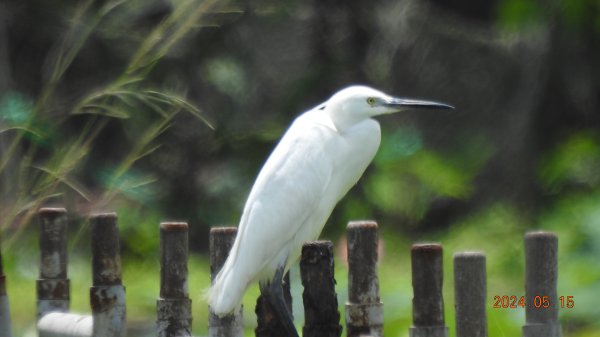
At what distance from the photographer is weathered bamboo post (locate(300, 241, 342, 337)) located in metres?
2.25

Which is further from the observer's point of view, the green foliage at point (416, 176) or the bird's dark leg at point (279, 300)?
the green foliage at point (416, 176)

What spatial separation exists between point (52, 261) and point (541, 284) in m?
1.37

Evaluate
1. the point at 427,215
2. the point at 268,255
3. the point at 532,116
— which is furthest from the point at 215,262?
the point at 532,116

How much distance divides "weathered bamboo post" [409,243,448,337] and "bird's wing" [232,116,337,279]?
74 cm

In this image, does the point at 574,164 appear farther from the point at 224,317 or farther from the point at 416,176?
the point at 224,317

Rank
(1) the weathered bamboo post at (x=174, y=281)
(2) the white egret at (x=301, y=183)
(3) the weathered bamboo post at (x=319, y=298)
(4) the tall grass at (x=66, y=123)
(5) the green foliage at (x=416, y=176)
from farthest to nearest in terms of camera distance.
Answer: (5) the green foliage at (x=416, y=176) → (4) the tall grass at (x=66, y=123) → (2) the white egret at (x=301, y=183) → (1) the weathered bamboo post at (x=174, y=281) → (3) the weathered bamboo post at (x=319, y=298)

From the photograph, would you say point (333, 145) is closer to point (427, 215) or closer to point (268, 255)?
point (268, 255)

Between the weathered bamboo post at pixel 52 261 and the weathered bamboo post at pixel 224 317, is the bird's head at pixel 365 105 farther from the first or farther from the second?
the weathered bamboo post at pixel 52 261

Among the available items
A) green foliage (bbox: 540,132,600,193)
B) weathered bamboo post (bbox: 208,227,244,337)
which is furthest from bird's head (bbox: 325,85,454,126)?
green foliage (bbox: 540,132,600,193)

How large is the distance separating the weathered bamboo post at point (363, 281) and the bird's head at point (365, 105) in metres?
0.64

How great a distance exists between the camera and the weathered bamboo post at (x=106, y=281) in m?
2.65

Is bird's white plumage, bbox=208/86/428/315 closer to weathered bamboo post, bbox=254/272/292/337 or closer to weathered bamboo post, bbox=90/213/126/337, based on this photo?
weathered bamboo post, bbox=254/272/292/337

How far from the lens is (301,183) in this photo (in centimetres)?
→ 288
